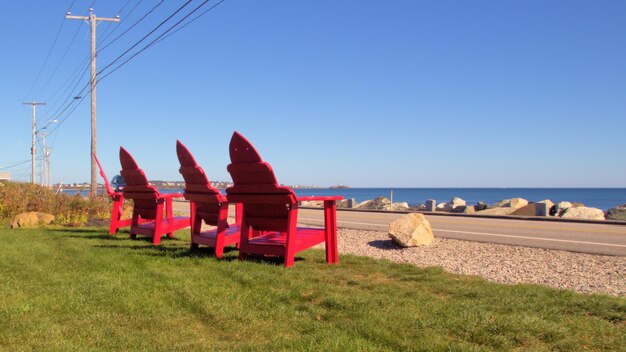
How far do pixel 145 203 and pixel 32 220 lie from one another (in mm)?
5620

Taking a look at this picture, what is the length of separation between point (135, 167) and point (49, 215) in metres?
6.18

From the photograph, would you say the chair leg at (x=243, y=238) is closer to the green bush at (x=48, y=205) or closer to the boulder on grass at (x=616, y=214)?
the green bush at (x=48, y=205)

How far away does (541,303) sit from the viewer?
5156 millimetres

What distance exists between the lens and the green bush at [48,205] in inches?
633

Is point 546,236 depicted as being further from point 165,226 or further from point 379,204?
point 379,204

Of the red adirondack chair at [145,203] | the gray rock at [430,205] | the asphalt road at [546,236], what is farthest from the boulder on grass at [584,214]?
the red adirondack chair at [145,203]

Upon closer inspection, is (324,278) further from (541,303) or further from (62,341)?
(62,341)

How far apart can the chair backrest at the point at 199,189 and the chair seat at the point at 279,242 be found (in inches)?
30.3

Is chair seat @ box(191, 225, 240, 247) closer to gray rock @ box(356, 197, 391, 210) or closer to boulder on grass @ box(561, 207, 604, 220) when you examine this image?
boulder on grass @ box(561, 207, 604, 220)

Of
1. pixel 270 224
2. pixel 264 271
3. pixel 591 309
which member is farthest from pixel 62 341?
pixel 591 309

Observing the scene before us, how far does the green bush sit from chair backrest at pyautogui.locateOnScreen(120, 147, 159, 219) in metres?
5.19

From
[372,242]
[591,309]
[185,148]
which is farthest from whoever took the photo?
[372,242]

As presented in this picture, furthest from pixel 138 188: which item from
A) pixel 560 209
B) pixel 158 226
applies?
pixel 560 209

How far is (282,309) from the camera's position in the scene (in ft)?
16.1
